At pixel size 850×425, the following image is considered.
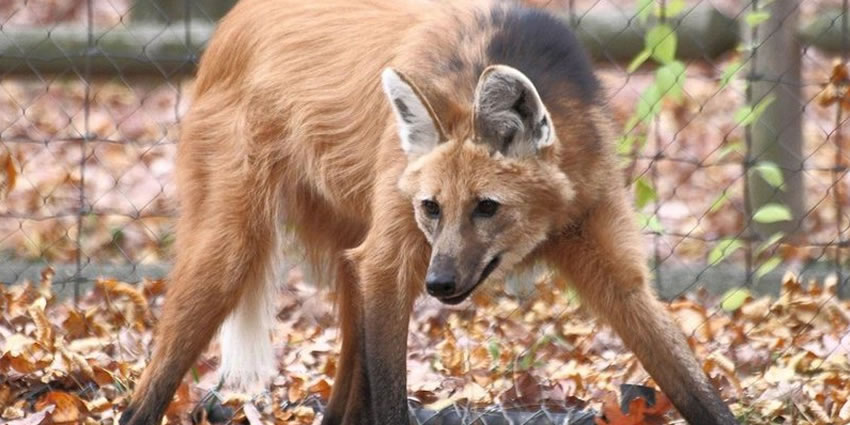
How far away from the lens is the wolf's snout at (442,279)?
3.23m

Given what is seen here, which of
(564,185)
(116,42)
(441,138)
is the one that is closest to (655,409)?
(564,185)

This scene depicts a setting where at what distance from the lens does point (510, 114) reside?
328cm

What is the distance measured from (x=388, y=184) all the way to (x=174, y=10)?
3.48 metres

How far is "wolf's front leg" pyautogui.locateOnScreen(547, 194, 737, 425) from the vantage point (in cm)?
343

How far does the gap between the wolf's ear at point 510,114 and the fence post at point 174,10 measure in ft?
11.1

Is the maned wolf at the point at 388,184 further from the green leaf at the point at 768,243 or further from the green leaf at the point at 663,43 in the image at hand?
the green leaf at the point at 768,243

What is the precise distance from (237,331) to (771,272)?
2282mm

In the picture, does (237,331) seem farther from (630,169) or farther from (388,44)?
(630,169)

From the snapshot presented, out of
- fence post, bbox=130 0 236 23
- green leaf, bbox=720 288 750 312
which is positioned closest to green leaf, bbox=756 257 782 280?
green leaf, bbox=720 288 750 312

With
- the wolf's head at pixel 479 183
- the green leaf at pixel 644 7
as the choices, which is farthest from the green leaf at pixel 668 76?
the wolf's head at pixel 479 183

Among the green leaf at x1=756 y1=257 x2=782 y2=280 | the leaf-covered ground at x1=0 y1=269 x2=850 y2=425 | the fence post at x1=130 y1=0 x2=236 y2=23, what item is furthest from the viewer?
the fence post at x1=130 y1=0 x2=236 y2=23

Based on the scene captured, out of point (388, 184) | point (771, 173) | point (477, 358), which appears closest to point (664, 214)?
point (771, 173)

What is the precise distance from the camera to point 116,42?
586 cm

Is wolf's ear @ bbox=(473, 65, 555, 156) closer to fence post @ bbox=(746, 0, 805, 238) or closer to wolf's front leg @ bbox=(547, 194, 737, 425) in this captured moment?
wolf's front leg @ bbox=(547, 194, 737, 425)
